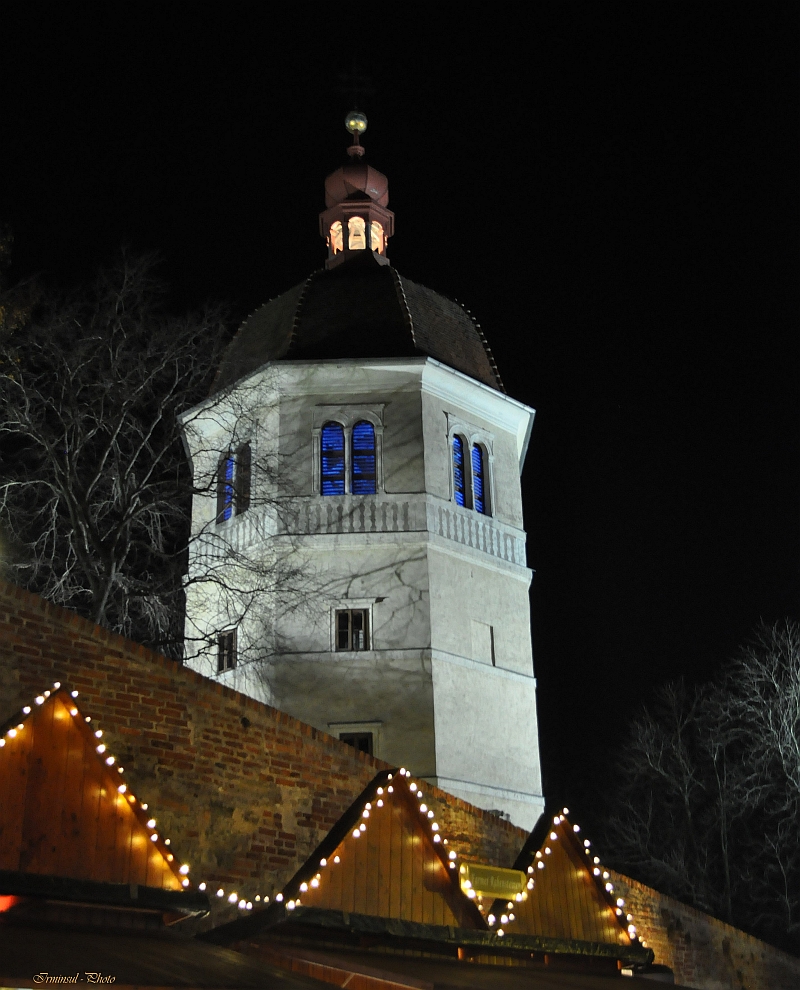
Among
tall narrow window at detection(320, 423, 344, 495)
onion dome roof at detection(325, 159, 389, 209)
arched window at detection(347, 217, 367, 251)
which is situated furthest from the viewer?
onion dome roof at detection(325, 159, 389, 209)

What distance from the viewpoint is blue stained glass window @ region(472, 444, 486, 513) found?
26.3 meters

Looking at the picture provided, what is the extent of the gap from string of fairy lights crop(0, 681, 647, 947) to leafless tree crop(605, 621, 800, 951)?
45.5ft

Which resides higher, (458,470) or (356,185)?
(356,185)

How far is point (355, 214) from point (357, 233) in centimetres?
51

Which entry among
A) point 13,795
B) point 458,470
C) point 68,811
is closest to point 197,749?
point 68,811

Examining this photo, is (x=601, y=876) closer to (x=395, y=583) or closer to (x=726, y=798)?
(x=395, y=583)

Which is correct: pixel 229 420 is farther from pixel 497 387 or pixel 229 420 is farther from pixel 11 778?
pixel 11 778

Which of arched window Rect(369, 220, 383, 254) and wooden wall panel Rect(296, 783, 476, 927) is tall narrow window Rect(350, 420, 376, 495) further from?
wooden wall panel Rect(296, 783, 476, 927)

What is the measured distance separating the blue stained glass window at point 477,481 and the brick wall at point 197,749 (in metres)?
14.4

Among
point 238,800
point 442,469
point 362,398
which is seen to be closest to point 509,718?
point 442,469

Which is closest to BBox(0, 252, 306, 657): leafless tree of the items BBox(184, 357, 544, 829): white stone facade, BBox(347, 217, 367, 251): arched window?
BBox(184, 357, 544, 829): white stone facade

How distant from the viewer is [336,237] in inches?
1265

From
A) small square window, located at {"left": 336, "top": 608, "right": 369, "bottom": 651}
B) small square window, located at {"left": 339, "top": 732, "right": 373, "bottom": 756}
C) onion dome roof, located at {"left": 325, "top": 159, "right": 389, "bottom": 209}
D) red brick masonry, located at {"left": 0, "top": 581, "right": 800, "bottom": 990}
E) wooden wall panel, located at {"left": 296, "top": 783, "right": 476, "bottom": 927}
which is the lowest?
wooden wall panel, located at {"left": 296, "top": 783, "right": 476, "bottom": 927}

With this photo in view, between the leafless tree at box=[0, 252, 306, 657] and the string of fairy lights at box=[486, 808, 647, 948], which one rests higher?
the leafless tree at box=[0, 252, 306, 657]
